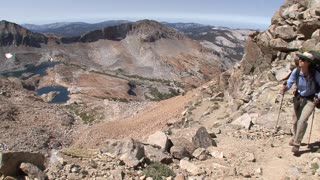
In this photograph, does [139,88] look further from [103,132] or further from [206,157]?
[206,157]

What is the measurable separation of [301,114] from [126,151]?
4.14 meters

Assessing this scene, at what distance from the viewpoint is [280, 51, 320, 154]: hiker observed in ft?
27.8

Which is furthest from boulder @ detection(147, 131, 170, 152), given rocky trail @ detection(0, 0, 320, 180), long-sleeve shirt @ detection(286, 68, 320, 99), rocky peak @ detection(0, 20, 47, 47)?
rocky peak @ detection(0, 20, 47, 47)

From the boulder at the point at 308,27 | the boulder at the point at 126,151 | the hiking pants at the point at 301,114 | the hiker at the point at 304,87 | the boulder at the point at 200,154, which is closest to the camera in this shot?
the boulder at the point at 126,151

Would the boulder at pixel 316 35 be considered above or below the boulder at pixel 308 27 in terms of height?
below

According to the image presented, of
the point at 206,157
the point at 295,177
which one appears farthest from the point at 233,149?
the point at 295,177

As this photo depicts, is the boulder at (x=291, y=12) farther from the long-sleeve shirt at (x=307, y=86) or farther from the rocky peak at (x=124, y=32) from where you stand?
the rocky peak at (x=124, y=32)

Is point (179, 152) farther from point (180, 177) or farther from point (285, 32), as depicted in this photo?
point (285, 32)

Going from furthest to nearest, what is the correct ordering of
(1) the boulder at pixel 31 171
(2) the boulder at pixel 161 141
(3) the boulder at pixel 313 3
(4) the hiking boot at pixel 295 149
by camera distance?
(3) the boulder at pixel 313 3 < (2) the boulder at pixel 161 141 < (4) the hiking boot at pixel 295 149 < (1) the boulder at pixel 31 171

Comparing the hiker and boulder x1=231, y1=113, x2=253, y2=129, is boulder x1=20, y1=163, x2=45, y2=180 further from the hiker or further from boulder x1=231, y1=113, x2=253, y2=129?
boulder x1=231, y1=113, x2=253, y2=129

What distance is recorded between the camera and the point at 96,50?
14075 cm

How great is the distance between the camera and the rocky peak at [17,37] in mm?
135875

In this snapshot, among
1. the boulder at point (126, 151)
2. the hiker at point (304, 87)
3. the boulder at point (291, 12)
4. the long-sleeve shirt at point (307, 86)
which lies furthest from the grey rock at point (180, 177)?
the boulder at point (291, 12)

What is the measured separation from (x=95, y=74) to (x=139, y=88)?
11.6 metres
